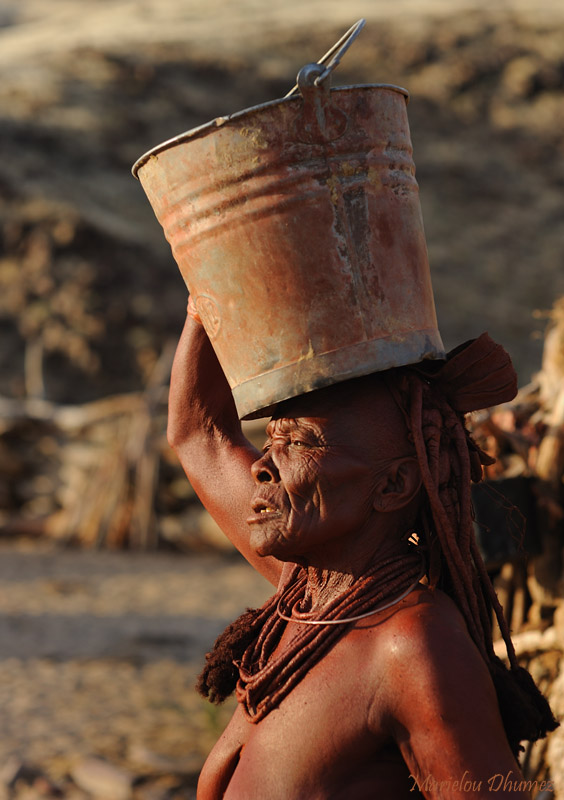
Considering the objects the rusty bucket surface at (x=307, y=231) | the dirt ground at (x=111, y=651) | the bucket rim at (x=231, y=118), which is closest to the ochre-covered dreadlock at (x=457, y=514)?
the rusty bucket surface at (x=307, y=231)

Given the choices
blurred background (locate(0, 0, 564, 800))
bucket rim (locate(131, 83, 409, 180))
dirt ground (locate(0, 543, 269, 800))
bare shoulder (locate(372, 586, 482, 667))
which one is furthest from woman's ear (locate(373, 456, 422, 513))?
dirt ground (locate(0, 543, 269, 800))

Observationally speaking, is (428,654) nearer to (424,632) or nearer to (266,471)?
(424,632)

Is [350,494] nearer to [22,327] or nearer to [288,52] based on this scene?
[22,327]

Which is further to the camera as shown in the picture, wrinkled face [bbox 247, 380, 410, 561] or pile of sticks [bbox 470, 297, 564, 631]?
pile of sticks [bbox 470, 297, 564, 631]

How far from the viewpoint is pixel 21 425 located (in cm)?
1136

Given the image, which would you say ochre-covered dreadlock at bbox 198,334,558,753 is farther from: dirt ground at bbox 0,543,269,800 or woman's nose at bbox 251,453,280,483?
dirt ground at bbox 0,543,269,800

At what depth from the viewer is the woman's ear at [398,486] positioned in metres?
1.82

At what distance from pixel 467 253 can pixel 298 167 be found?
749 inches

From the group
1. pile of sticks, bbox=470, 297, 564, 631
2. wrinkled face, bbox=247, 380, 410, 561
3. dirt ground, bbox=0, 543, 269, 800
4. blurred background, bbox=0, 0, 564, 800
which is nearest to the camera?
wrinkled face, bbox=247, 380, 410, 561

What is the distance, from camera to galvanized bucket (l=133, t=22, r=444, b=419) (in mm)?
1697

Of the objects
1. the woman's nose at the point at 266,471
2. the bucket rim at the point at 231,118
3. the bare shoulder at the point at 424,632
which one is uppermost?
the bucket rim at the point at 231,118

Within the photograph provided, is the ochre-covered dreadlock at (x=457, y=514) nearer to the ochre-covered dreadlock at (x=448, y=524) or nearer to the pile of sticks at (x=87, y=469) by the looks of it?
the ochre-covered dreadlock at (x=448, y=524)

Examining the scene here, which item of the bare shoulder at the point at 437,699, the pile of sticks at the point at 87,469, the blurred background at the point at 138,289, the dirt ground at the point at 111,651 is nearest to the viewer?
the bare shoulder at the point at 437,699

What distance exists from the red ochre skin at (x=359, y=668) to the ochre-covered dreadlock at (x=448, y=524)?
3cm
